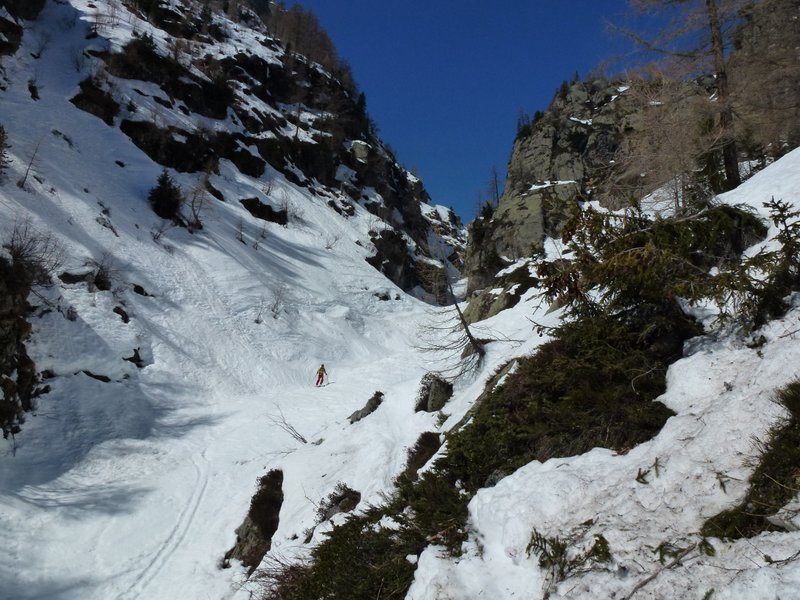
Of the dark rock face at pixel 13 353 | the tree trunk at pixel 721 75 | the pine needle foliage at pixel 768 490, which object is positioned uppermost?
the tree trunk at pixel 721 75

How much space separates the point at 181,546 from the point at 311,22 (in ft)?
302

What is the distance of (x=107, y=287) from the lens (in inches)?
814

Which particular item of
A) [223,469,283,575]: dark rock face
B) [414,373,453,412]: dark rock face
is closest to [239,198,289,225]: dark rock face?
[414,373,453,412]: dark rock face

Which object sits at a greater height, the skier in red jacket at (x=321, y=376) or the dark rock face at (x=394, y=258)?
the dark rock face at (x=394, y=258)

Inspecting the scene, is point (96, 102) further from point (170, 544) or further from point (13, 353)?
point (170, 544)

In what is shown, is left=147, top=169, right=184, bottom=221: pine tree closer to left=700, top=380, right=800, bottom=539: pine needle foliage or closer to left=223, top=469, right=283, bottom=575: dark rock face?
left=223, top=469, right=283, bottom=575: dark rock face

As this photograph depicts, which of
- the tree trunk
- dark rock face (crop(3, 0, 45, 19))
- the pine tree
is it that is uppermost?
dark rock face (crop(3, 0, 45, 19))

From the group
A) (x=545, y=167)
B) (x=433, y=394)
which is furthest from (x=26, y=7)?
(x=433, y=394)

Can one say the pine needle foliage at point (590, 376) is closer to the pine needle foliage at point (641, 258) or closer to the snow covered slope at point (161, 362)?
the pine needle foliage at point (641, 258)

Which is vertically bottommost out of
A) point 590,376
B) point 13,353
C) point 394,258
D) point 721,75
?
point 590,376

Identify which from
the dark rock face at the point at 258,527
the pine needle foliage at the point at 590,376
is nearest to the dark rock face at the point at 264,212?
the dark rock face at the point at 258,527

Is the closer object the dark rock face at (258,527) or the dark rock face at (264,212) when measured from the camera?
the dark rock face at (258,527)

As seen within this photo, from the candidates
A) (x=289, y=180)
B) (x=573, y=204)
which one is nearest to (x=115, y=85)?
(x=289, y=180)

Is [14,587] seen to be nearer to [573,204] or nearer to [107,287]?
[573,204]
